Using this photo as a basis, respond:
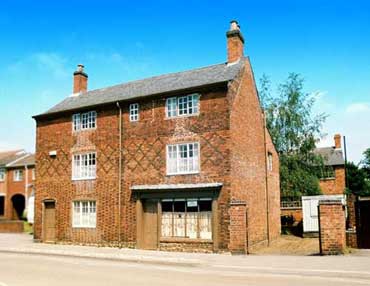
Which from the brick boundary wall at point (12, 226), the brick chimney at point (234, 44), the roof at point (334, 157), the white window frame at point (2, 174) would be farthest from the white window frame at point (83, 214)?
the roof at point (334, 157)

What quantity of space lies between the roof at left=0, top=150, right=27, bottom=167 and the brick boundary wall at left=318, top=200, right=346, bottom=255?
36561 millimetres

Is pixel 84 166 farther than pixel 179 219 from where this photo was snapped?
Yes

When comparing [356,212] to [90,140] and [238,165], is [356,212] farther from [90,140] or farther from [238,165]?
[90,140]

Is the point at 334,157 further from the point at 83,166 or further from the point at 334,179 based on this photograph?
the point at 83,166

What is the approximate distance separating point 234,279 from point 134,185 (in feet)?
34.5

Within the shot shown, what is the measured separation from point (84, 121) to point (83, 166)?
2.63 m

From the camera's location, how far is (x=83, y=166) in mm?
23359

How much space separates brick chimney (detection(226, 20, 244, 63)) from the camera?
22078mm

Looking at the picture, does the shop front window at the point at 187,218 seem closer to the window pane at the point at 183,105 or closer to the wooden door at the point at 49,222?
the window pane at the point at 183,105

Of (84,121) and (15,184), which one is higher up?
(84,121)

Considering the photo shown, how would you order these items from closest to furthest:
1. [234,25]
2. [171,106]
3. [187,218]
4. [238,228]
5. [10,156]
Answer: [238,228], [187,218], [171,106], [234,25], [10,156]

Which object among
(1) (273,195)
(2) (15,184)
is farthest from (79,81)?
(2) (15,184)

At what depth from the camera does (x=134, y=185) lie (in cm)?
2103

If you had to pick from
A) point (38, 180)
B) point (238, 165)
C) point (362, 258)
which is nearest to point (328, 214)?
point (362, 258)
